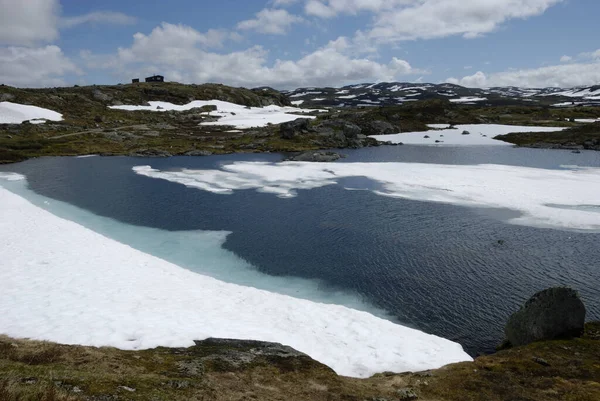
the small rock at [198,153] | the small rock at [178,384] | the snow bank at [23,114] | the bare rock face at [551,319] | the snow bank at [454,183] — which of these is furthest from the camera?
the snow bank at [23,114]

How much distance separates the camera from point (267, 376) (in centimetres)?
1546

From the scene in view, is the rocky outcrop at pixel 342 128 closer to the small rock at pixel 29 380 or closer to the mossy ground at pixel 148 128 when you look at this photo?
the mossy ground at pixel 148 128

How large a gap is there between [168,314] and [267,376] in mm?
8017

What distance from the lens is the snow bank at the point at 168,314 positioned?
60.7 feet

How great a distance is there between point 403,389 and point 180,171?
223ft

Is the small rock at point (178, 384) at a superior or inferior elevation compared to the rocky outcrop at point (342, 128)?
inferior

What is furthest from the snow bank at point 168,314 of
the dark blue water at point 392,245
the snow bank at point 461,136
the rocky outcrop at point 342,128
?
the snow bank at point 461,136

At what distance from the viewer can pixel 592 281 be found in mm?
28422

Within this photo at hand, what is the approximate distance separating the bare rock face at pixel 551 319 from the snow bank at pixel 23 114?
146 meters

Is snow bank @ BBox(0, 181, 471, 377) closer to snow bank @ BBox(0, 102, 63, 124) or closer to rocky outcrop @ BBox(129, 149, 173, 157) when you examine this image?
rocky outcrop @ BBox(129, 149, 173, 157)

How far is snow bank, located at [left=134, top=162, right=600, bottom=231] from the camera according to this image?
4466cm

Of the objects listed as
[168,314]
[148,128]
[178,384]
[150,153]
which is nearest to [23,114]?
[148,128]

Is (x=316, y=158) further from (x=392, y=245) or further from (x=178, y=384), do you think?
(x=178, y=384)

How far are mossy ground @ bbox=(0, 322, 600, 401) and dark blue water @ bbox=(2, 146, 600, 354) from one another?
4.55 meters
